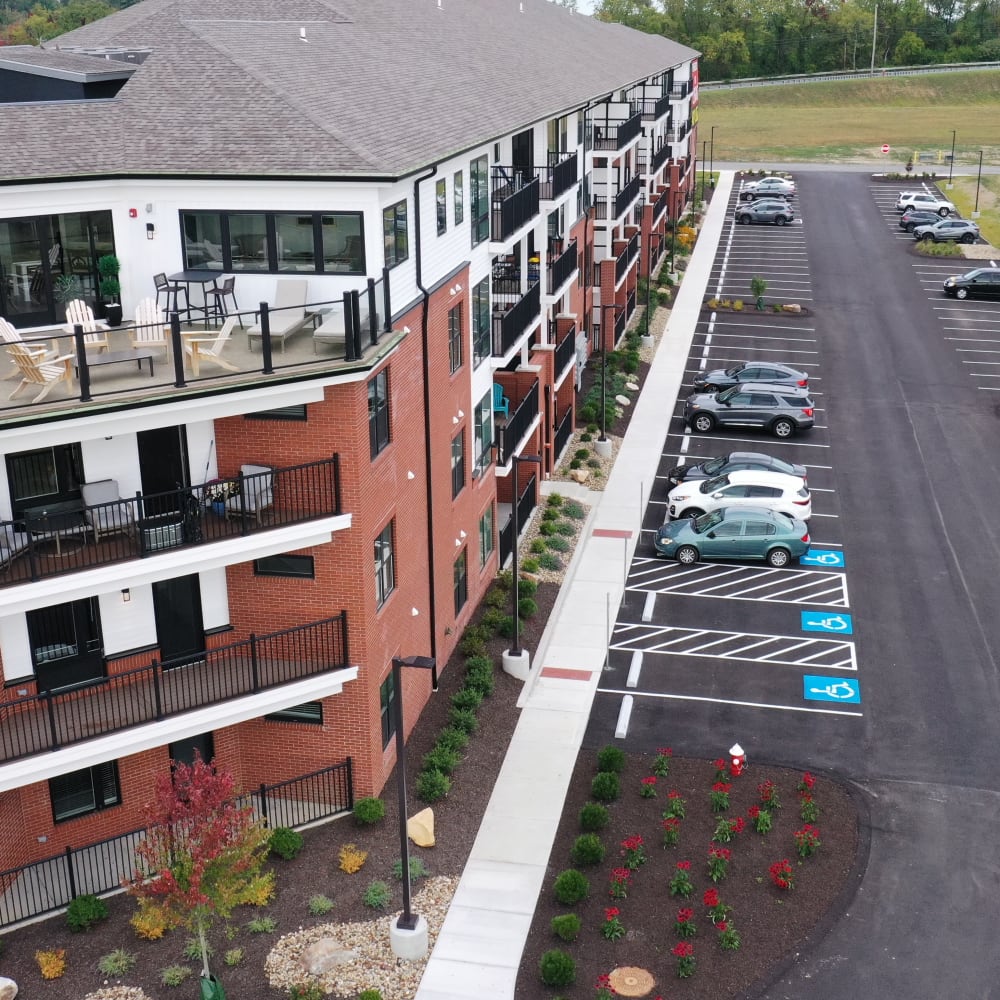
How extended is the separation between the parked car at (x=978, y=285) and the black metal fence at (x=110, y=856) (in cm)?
5452

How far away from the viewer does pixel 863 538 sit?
39.2 metres

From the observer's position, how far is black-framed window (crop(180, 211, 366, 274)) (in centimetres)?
2367

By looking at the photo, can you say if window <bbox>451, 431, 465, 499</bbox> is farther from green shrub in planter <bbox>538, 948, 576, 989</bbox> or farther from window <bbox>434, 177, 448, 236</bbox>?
green shrub in planter <bbox>538, 948, 576, 989</bbox>

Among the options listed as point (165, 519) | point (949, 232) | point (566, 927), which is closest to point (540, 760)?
point (566, 927)

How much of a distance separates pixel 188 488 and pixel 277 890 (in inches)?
294

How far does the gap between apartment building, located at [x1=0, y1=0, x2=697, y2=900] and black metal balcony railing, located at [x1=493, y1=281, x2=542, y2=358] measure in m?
6.18

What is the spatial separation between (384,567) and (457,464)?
20.5 feet

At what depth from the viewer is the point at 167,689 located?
23.5m

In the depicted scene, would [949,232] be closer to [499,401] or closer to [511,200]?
[499,401]

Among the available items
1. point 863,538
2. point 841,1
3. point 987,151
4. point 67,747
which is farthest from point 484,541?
point 841,1

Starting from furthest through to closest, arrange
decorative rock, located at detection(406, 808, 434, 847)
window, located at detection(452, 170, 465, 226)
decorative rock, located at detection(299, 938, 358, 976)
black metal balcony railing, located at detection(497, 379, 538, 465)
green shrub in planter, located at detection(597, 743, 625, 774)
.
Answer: black metal balcony railing, located at detection(497, 379, 538, 465), window, located at detection(452, 170, 465, 226), green shrub in planter, located at detection(597, 743, 625, 774), decorative rock, located at detection(406, 808, 434, 847), decorative rock, located at detection(299, 938, 358, 976)

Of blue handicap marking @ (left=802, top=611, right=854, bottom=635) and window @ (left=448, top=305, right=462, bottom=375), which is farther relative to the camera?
blue handicap marking @ (left=802, top=611, right=854, bottom=635)

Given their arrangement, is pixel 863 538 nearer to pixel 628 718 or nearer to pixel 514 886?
pixel 628 718

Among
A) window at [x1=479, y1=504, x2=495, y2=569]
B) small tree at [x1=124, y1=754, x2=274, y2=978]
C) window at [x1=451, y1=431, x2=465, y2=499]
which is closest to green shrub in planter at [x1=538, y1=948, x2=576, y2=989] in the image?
small tree at [x1=124, y1=754, x2=274, y2=978]
